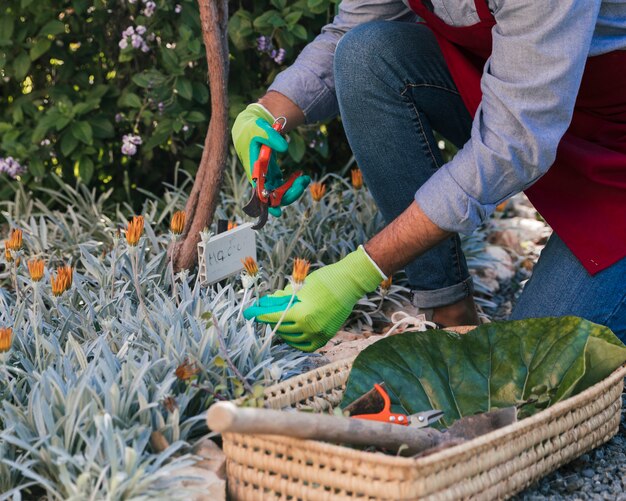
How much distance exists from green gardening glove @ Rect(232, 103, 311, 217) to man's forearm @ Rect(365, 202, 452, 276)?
328 millimetres

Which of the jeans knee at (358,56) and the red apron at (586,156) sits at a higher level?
the jeans knee at (358,56)

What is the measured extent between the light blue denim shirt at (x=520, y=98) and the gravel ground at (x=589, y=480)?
19.0 inches

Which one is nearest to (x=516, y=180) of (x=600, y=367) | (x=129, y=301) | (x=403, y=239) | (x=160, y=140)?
(x=403, y=239)

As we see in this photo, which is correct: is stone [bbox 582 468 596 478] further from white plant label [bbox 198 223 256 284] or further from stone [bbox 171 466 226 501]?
white plant label [bbox 198 223 256 284]

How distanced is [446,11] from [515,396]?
2.59 ft

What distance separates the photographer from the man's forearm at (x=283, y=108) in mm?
2158

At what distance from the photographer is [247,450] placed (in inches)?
55.4

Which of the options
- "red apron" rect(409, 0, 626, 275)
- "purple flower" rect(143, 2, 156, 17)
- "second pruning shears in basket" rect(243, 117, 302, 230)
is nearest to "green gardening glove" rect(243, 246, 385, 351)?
"second pruning shears in basket" rect(243, 117, 302, 230)

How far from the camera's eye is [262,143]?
2027 millimetres

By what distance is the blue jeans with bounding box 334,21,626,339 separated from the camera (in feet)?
6.99

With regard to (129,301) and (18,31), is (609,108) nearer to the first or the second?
(129,301)

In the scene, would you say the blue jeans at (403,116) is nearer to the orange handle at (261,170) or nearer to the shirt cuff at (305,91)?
the shirt cuff at (305,91)

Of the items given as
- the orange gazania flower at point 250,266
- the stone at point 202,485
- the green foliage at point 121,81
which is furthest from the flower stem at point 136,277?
the green foliage at point 121,81

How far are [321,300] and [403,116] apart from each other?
0.56 metres
